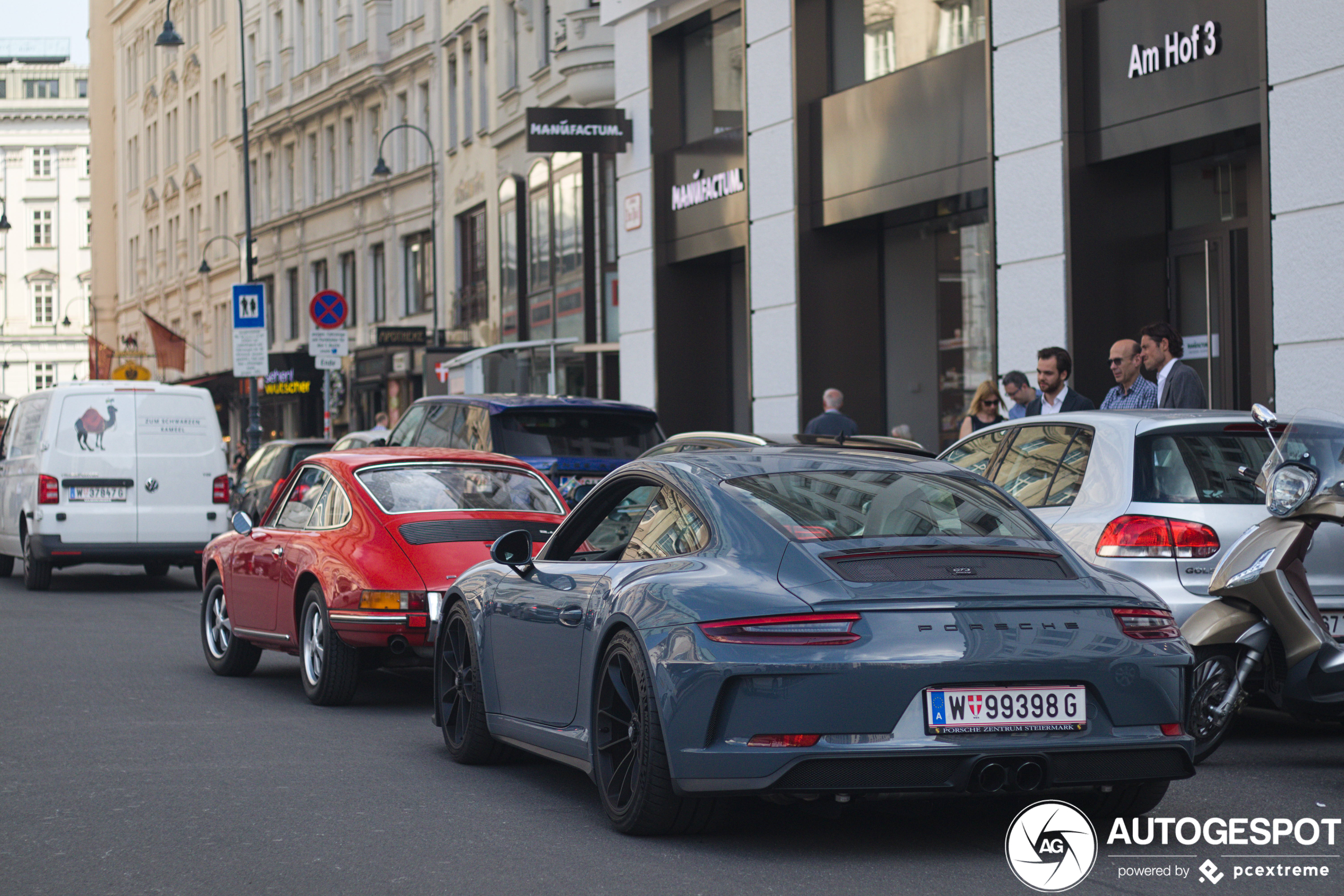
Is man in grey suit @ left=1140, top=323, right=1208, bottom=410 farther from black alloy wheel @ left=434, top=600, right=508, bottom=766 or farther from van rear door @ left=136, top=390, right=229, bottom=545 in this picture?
van rear door @ left=136, top=390, right=229, bottom=545

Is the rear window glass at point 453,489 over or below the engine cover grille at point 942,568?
over

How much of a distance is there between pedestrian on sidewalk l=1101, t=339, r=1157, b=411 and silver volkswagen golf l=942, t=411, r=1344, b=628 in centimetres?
363

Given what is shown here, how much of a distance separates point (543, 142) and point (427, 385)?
11.8 m

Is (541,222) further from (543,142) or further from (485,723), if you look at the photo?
(485,723)

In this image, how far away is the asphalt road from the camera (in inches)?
221

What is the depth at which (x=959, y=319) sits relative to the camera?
2078 cm

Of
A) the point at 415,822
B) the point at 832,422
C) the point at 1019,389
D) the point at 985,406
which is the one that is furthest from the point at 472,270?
the point at 415,822

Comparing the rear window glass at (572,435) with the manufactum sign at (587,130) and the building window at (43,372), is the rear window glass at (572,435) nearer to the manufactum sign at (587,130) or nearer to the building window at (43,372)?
the manufactum sign at (587,130)

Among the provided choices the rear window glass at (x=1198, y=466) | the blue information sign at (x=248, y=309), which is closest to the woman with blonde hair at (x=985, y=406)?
the rear window glass at (x=1198, y=466)

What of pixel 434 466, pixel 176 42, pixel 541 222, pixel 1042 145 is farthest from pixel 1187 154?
pixel 176 42

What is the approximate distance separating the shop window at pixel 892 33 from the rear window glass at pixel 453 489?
376 inches

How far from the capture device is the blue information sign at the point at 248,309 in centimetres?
2861

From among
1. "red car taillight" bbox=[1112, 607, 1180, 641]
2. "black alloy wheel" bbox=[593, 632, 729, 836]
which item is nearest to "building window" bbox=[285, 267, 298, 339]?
"black alloy wheel" bbox=[593, 632, 729, 836]

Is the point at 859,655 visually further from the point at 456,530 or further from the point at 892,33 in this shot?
the point at 892,33
